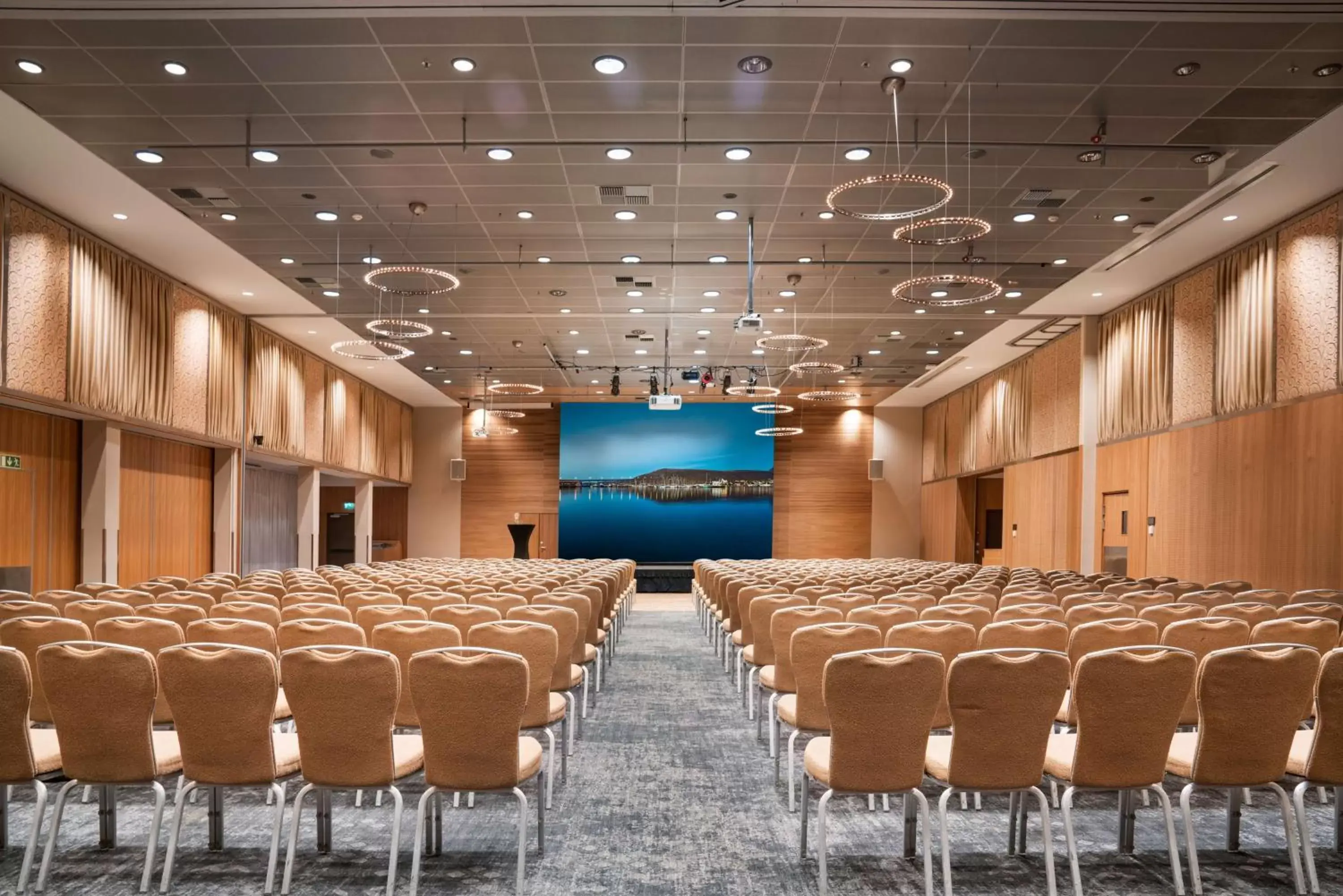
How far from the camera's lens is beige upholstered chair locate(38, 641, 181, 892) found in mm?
4250

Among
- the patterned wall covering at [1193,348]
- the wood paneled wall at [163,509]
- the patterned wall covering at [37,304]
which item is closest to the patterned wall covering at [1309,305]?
the patterned wall covering at [1193,348]

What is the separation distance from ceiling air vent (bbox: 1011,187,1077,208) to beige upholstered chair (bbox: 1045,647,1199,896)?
27.3ft

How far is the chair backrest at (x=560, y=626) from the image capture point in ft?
21.8

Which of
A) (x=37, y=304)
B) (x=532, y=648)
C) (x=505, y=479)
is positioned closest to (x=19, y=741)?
(x=532, y=648)

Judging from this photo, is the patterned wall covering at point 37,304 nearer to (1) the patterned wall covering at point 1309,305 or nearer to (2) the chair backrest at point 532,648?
(2) the chair backrest at point 532,648

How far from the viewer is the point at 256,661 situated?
4.22 meters

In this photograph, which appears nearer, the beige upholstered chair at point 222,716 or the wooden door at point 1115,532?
the beige upholstered chair at point 222,716

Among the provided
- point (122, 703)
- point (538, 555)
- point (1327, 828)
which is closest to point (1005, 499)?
point (538, 555)

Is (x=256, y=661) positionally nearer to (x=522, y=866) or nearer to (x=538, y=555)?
(x=522, y=866)

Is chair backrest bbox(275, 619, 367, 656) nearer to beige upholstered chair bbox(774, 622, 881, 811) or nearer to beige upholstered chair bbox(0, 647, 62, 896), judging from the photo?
beige upholstered chair bbox(0, 647, 62, 896)

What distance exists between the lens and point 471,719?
4.25 m

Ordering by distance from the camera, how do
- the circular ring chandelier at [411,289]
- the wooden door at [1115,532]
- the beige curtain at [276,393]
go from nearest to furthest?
the circular ring chandelier at [411,289] < the wooden door at [1115,532] < the beige curtain at [276,393]

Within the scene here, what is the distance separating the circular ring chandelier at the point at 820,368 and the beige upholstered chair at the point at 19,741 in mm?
18561

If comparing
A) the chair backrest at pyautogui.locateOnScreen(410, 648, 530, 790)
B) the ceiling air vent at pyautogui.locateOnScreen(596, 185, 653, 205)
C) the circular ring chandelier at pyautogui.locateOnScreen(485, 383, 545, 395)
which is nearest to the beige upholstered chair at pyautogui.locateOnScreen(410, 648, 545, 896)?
the chair backrest at pyautogui.locateOnScreen(410, 648, 530, 790)
